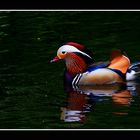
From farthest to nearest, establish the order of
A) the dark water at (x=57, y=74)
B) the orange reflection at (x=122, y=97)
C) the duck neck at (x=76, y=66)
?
the duck neck at (x=76, y=66) < the orange reflection at (x=122, y=97) < the dark water at (x=57, y=74)

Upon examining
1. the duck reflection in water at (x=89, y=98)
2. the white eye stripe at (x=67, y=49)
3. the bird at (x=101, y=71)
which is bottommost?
the duck reflection in water at (x=89, y=98)

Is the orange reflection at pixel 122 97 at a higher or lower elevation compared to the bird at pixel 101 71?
lower

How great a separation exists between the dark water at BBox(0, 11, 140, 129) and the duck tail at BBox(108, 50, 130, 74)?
1.28ft

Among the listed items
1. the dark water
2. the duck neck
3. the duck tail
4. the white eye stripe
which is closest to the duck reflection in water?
the dark water

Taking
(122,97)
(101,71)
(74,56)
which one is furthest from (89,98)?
(74,56)

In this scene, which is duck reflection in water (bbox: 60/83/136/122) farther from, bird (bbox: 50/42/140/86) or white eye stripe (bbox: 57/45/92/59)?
white eye stripe (bbox: 57/45/92/59)

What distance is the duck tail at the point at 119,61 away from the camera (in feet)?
60.7

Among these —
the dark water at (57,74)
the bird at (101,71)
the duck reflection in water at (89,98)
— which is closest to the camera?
the dark water at (57,74)

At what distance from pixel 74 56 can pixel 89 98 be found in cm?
220

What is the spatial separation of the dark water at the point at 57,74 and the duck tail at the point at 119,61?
1.28 ft

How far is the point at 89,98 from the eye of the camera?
17188 mm

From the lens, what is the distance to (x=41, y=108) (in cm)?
1630

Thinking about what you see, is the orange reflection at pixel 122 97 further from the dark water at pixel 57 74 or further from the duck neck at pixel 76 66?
the duck neck at pixel 76 66

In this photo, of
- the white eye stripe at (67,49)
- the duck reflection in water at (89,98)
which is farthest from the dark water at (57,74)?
the white eye stripe at (67,49)
